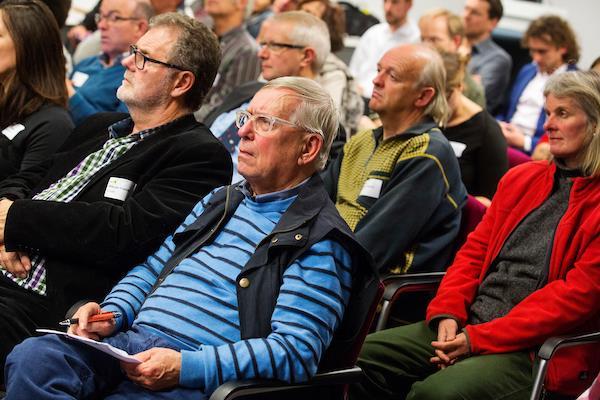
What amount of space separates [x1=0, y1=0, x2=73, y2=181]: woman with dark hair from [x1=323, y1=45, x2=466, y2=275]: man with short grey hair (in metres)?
1.04

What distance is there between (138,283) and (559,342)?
3.61ft

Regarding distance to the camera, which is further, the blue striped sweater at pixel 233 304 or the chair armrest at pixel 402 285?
the chair armrest at pixel 402 285

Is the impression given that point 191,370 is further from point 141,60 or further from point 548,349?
point 141,60

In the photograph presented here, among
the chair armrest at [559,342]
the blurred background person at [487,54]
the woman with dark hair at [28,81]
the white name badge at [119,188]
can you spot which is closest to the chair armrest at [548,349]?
the chair armrest at [559,342]

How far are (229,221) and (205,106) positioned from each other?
226cm

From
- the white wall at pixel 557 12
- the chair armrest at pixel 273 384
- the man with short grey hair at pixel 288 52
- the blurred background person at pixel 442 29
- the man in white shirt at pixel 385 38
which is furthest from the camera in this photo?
the white wall at pixel 557 12

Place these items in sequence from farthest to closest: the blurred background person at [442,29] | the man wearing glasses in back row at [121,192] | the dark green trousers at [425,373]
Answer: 1. the blurred background person at [442,29]
2. the man wearing glasses in back row at [121,192]
3. the dark green trousers at [425,373]

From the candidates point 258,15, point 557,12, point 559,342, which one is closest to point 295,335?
point 559,342

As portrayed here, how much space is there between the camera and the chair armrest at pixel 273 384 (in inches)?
72.8

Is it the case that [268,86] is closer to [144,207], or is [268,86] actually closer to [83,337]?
[144,207]

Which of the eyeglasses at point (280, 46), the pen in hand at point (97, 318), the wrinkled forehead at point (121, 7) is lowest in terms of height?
the pen in hand at point (97, 318)

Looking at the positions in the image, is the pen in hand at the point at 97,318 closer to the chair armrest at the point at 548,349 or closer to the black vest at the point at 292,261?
the black vest at the point at 292,261

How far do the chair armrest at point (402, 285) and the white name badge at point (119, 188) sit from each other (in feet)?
2.74

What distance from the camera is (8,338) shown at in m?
2.38
